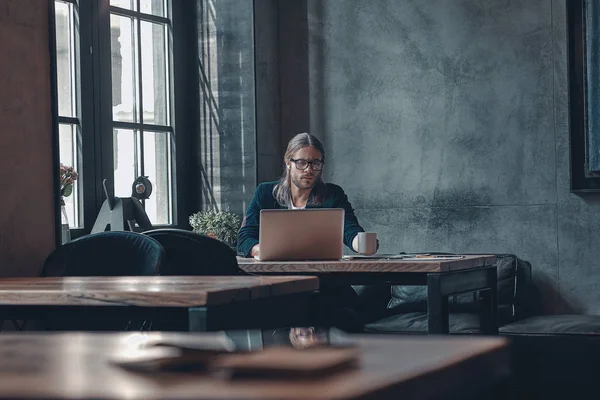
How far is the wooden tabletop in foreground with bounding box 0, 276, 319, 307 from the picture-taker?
243 centimetres

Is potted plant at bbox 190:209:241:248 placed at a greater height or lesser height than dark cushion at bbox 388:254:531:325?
greater

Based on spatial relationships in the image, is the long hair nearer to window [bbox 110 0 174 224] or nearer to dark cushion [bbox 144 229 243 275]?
window [bbox 110 0 174 224]

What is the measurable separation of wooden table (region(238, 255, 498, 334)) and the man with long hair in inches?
25.7

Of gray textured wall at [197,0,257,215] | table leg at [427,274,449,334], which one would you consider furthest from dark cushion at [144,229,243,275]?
gray textured wall at [197,0,257,215]

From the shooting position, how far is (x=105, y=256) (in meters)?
3.48

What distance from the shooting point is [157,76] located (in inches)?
233

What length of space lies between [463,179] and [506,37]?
884mm

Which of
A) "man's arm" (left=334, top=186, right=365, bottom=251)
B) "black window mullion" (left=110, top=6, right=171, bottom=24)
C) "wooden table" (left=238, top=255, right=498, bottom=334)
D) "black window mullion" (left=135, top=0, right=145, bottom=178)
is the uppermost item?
"black window mullion" (left=110, top=6, right=171, bottom=24)

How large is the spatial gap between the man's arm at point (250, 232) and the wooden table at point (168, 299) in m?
1.94

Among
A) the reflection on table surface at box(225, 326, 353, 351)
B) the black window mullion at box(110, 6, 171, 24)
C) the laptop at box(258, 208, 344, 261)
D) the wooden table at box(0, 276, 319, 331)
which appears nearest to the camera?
the reflection on table surface at box(225, 326, 353, 351)

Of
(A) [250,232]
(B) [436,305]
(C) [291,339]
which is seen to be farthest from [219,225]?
(C) [291,339]

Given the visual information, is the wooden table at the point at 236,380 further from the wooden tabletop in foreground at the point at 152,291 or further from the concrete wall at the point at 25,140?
the concrete wall at the point at 25,140

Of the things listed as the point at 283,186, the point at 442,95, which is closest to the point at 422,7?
the point at 442,95

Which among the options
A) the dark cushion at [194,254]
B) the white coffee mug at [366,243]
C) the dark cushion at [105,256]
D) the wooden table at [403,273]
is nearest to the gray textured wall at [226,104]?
the white coffee mug at [366,243]
